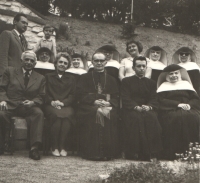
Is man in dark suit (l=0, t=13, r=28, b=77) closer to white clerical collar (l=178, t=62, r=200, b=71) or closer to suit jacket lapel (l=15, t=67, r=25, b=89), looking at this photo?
suit jacket lapel (l=15, t=67, r=25, b=89)

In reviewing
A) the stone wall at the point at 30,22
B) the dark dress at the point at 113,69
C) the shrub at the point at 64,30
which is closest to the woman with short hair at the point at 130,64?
the dark dress at the point at 113,69

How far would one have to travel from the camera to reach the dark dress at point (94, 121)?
5.66 meters

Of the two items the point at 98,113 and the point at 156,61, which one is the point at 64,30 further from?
the point at 98,113

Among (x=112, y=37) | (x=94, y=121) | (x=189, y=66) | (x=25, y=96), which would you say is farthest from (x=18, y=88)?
(x=112, y=37)

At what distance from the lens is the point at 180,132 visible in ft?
19.0

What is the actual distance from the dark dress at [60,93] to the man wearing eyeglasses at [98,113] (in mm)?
131

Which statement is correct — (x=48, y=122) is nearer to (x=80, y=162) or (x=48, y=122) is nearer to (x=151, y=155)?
(x=80, y=162)

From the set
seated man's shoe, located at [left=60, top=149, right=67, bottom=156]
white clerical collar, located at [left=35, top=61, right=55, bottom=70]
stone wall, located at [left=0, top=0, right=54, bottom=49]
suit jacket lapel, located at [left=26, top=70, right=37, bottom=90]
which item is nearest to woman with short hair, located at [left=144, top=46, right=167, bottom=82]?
white clerical collar, located at [left=35, top=61, right=55, bottom=70]

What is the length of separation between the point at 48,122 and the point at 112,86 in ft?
3.69

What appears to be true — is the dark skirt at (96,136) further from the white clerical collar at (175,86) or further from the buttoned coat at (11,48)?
the buttoned coat at (11,48)

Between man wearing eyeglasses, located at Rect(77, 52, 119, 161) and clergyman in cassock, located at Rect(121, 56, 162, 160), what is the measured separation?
174 mm

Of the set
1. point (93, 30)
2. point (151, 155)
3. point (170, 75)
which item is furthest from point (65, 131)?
point (93, 30)

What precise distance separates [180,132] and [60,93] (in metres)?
1.86

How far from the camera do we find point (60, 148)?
229 inches
